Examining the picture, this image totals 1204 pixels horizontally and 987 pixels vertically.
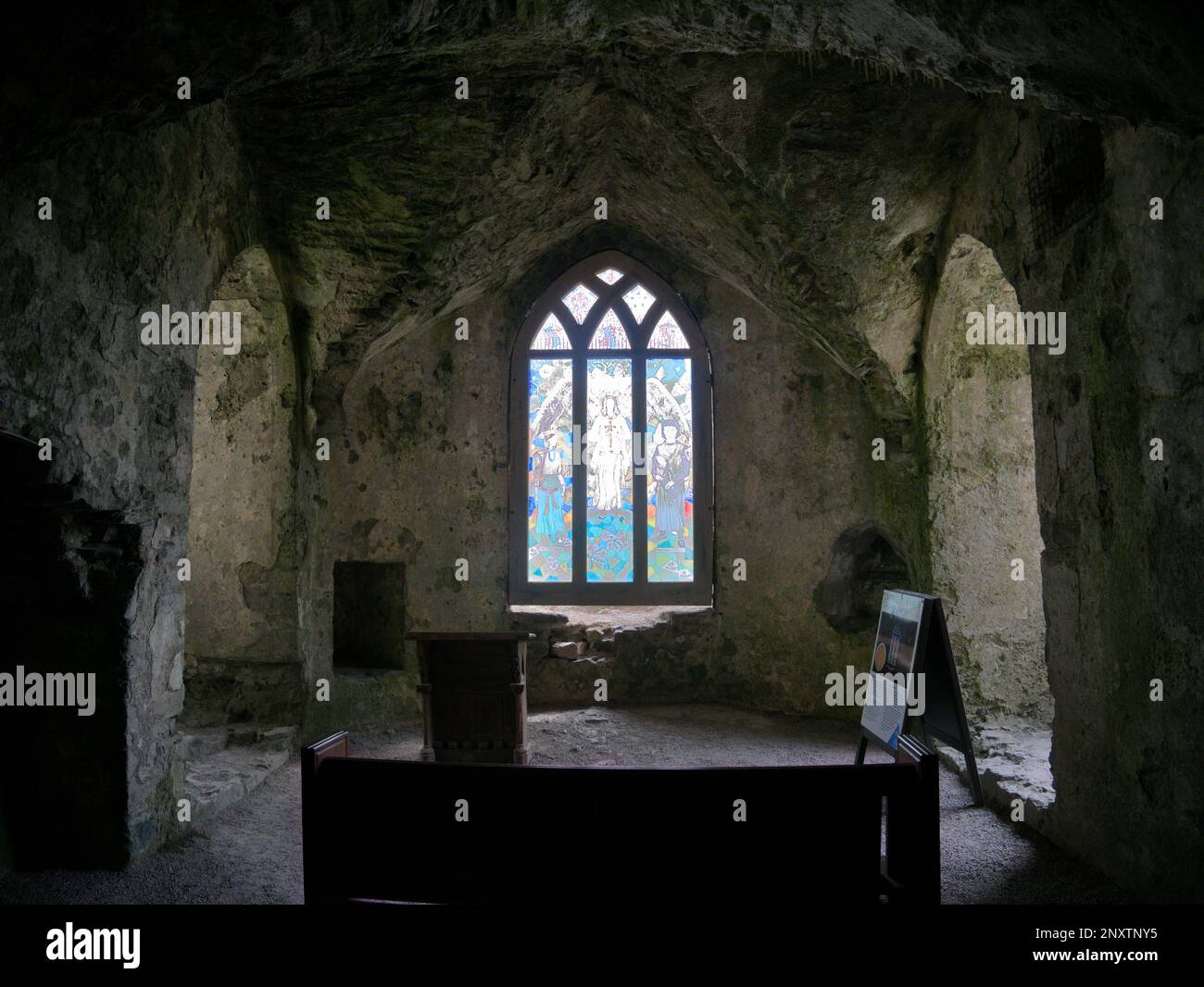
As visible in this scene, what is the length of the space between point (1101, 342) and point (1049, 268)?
1.78ft

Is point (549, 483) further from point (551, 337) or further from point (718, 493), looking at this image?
point (718, 493)

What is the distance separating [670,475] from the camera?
7270mm

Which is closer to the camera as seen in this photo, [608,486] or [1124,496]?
[1124,496]

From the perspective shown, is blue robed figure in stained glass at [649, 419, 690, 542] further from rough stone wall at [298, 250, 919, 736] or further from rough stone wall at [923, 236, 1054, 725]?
rough stone wall at [923, 236, 1054, 725]

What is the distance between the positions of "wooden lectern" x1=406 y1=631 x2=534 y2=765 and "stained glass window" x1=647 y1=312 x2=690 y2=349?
301cm

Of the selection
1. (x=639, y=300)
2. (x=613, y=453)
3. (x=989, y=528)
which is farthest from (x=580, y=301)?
(x=989, y=528)

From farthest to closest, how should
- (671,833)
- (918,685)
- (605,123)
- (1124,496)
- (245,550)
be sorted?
(245,550)
(605,123)
(918,685)
(1124,496)
(671,833)

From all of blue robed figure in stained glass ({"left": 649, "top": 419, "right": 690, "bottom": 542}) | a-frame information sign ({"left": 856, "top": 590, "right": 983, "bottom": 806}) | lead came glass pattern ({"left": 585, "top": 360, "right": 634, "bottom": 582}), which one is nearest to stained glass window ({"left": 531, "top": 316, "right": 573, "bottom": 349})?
lead came glass pattern ({"left": 585, "top": 360, "right": 634, "bottom": 582})

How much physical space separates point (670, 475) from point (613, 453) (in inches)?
19.1

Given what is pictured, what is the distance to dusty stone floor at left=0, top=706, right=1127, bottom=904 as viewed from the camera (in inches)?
139

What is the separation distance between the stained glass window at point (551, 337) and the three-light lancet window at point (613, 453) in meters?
0.02

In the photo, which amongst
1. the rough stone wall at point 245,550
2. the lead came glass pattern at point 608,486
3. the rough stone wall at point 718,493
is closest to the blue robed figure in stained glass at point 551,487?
the lead came glass pattern at point 608,486

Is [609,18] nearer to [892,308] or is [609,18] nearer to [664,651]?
[892,308]

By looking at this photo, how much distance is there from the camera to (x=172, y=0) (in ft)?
8.03
